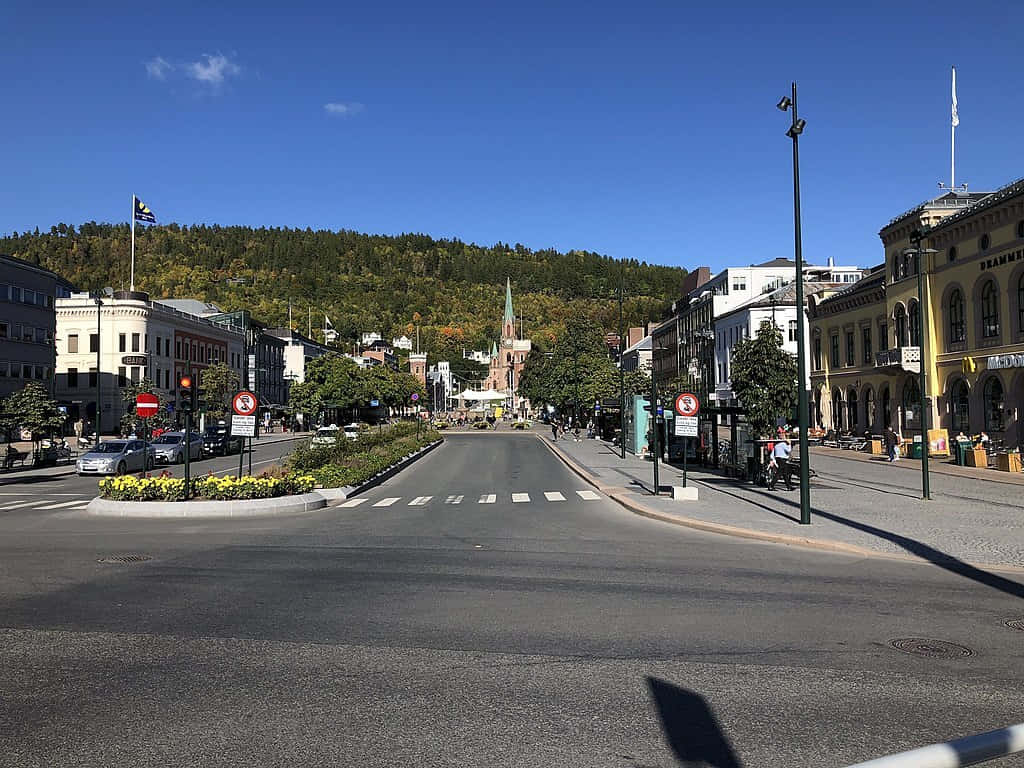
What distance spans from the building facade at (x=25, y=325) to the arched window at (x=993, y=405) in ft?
182

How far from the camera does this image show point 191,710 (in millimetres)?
6098

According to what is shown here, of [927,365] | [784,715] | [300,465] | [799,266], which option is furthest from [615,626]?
[927,365]

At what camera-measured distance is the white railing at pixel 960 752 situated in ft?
10.2

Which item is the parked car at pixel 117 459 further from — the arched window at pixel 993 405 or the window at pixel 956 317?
the window at pixel 956 317

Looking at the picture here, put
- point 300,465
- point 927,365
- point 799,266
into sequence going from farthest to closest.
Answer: point 927,365 < point 300,465 < point 799,266

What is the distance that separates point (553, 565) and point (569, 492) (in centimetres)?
1350

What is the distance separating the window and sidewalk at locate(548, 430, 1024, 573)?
12.1m

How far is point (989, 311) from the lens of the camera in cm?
4025

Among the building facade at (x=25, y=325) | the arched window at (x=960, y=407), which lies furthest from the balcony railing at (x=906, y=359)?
the building facade at (x=25, y=325)

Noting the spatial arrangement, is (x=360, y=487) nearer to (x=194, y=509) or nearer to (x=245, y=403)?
(x=245, y=403)

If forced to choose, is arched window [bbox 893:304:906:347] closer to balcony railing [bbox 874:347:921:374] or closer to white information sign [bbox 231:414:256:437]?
balcony railing [bbox 874:347:921:374]

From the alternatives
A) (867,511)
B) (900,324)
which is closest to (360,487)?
(867,511)

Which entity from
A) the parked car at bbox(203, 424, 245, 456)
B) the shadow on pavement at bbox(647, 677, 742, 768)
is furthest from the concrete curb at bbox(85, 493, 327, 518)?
the parked car at bbox(203, 424, 245, 456)

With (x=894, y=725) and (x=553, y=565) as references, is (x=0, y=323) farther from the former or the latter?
(x=894, y=725)
